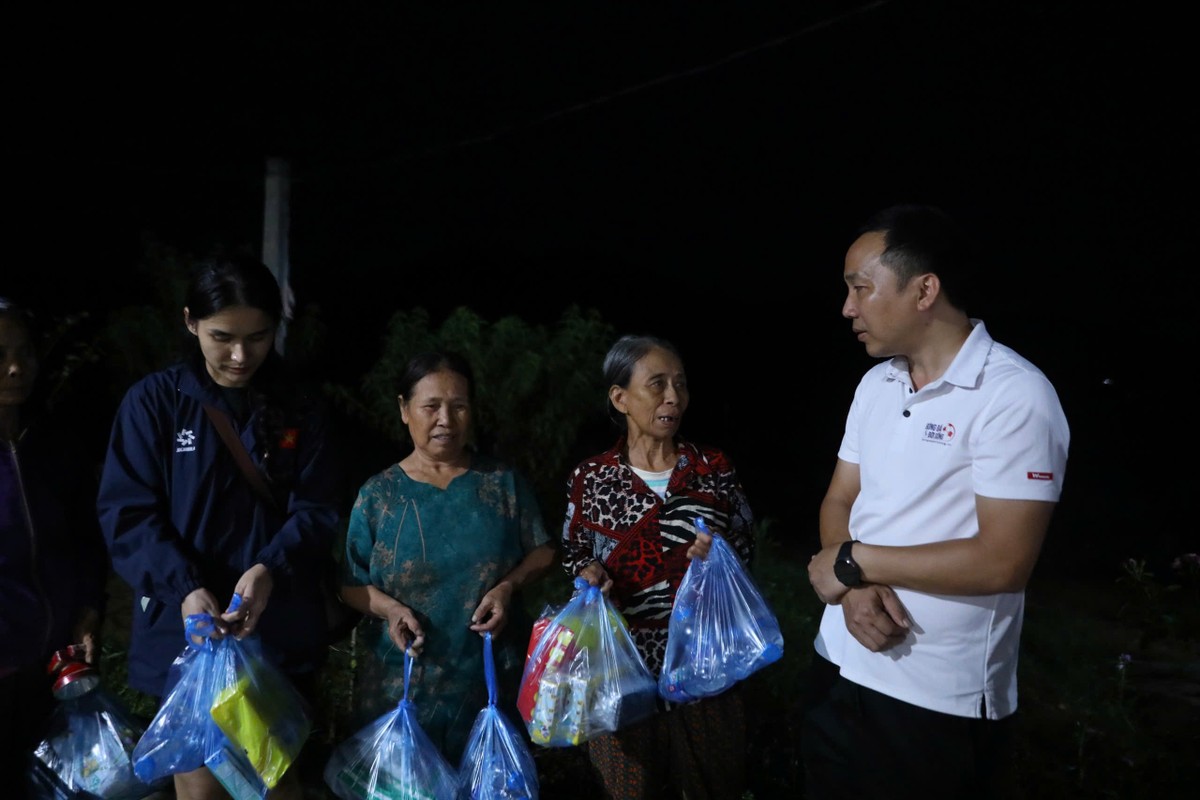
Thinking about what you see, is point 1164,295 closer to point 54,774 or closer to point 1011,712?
point 1011,712

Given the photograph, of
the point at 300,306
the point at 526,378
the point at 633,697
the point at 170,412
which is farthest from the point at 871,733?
the point at 300,306

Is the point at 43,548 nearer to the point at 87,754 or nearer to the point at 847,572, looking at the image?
the point at 87,754

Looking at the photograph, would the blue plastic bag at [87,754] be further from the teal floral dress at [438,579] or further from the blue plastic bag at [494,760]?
the blue plastic bag at [494,760]

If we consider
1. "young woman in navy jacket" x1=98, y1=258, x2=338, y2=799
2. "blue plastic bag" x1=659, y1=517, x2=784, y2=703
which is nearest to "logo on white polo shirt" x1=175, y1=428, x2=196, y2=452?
"young woman in navy jacket" x1=98, y1=258, x2=338, y2=799

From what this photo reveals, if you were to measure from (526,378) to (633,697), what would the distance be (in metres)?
2.72

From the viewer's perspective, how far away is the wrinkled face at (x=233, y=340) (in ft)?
8.12

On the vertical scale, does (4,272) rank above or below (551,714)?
above

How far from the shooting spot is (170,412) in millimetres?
2502

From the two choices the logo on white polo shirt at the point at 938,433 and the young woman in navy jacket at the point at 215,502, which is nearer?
the logo on white polo shirt at the point at 938,433

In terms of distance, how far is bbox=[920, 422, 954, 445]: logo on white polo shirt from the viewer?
75.4 inches

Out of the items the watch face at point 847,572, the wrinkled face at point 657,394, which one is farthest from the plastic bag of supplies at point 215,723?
the watch face at point 847,572

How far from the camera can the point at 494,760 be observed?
260 cm

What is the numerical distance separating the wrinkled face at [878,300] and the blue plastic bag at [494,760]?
1.39m

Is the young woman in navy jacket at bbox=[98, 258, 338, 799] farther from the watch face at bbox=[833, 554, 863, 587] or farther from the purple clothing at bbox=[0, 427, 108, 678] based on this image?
the watch face at bbox=[833, 554, 863, 587]
